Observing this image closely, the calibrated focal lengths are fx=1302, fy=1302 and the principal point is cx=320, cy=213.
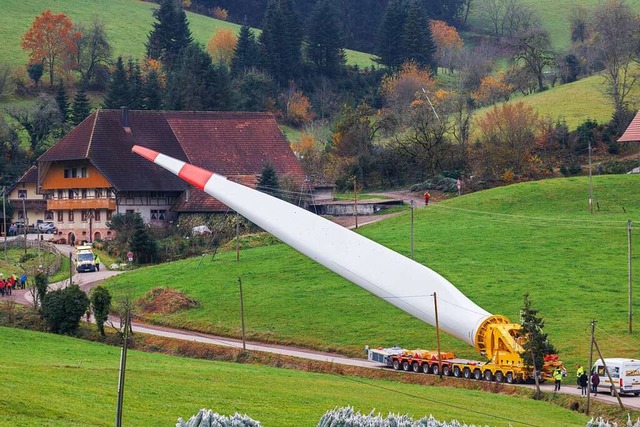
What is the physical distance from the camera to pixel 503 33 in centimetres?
18550

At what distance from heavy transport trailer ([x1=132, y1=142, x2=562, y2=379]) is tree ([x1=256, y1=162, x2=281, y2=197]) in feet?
146

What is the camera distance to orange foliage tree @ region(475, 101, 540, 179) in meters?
94.9

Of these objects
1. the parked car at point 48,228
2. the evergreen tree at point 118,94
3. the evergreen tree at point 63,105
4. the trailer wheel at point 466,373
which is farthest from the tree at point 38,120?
the trailer wheel at point 466,373

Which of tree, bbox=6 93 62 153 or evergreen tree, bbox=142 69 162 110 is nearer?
tree, bbox=6 93 62 153

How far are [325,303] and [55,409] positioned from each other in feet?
101

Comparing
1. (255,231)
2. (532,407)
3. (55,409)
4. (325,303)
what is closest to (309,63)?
(255,231)

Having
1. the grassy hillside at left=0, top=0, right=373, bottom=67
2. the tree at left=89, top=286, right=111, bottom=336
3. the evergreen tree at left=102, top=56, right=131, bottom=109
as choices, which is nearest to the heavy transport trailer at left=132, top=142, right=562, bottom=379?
the tree at left=89, top=286, right=111, bottom=336

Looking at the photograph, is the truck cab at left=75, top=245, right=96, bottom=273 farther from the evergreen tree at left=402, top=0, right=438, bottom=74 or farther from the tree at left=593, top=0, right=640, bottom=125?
→ the evergreen tree at left=402, top=0, right=438, bottom=74

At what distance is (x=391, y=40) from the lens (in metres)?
156

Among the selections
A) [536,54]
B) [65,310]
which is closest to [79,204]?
[65,310]

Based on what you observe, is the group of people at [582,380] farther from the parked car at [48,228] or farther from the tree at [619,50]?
the tree at [619,50]

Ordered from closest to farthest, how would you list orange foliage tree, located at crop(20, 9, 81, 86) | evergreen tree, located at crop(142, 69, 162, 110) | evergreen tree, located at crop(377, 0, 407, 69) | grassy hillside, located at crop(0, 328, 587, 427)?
grassy hillside, located at crop(0, 328, 587, 427), evergreen tree, located at crop(142, 69, 162, 110), orange foliage tree, located at crop(20, 9, 81, 86), evergreen tree, located at crop(377, 0, 407, 69)

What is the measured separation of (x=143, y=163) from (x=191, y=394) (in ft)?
202

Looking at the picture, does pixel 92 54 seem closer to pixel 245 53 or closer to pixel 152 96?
pixel 245 53
